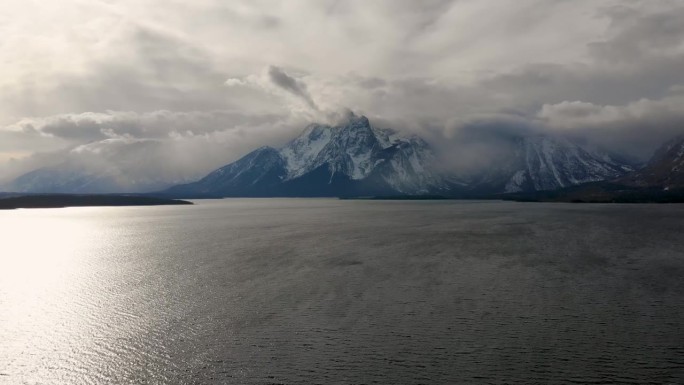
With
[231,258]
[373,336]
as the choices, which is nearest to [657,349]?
[373,336]

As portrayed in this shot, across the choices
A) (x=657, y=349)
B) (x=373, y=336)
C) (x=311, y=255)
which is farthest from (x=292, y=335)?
(x=311, y=255)

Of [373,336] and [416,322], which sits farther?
[416,322]

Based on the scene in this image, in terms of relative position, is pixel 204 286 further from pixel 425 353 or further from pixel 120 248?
pixel 120 248

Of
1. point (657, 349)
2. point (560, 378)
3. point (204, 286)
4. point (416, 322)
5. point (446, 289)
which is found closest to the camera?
point (560, 378)

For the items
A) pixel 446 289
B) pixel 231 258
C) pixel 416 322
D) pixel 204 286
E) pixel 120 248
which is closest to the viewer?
pixel 416 322

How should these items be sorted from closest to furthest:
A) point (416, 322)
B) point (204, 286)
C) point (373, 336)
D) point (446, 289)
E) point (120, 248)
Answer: point (373, 336)
point (416, 322)
point (446, 289)
point (204, 286)
point (120, 248)

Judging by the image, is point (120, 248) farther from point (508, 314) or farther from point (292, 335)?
point (508, 314)
